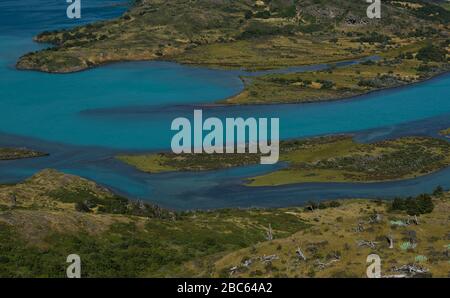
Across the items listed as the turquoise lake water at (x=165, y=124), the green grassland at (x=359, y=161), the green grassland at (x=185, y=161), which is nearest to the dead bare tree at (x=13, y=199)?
the turquoise lake water at (x=165, y=124)

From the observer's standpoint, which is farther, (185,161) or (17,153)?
(17,153)

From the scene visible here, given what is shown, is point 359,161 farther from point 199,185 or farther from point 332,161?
point 199,185

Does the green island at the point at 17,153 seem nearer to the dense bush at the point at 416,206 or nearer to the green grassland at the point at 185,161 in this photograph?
the green grassland at the point at 185,161

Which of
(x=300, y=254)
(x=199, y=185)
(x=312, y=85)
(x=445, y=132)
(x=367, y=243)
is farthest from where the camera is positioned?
(x=312, y=85)

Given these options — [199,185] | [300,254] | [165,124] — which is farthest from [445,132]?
[300,254]

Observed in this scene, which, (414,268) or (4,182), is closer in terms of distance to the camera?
(414,268)

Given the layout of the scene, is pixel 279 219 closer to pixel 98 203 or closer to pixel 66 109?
pixel 98 203
